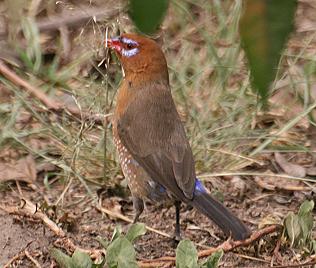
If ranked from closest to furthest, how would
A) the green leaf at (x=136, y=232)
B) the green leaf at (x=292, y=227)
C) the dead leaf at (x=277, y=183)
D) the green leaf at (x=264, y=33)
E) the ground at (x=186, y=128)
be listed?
the green leaf at (x=264, y=33) → the green leaf at (x=136, y=232) → the green leaf at (x=292, y=227) → the ground at (x=186, y=128) → the dead leaf at (x=277, y=183)

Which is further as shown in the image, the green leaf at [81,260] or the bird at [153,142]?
the bird at [153,142]

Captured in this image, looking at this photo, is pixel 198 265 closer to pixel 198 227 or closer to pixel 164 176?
pixel 164 176

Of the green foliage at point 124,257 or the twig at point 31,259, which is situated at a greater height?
the green foliage at point 124,257

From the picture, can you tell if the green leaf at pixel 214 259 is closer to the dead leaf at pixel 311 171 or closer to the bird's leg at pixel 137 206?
the bird's leg at pixel 137 206

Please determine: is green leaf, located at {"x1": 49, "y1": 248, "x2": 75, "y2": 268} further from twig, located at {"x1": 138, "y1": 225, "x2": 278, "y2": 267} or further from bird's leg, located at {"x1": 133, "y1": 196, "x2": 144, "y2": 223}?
bird's leg, located at {"x1": 133, "y1": 196, "x2": 144, "y2": 223}

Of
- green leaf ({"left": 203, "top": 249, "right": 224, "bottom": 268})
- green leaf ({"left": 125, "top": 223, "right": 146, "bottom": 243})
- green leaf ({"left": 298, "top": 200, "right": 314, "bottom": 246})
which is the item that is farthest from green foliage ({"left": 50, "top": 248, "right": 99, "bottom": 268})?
green leaf ({"left": 298, "top": 200, "right": 314, "bottom": 246})

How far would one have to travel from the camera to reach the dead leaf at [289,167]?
5.21 m

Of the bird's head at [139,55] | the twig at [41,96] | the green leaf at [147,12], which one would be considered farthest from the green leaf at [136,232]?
the green leaf at [147,12]

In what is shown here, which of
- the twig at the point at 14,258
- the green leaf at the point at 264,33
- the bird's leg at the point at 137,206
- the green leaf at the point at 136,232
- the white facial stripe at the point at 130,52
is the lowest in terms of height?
the bird's leg at the point at 137,206

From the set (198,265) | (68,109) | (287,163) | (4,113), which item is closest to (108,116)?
(68,109)

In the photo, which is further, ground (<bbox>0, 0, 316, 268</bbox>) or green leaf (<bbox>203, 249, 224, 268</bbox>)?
ground (<bbox>0, 0, 316, 268</bbox>)

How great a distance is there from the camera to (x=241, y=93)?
545 cm

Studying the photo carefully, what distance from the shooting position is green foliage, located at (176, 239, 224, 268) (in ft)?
11.3

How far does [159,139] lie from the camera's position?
449 centimetres
